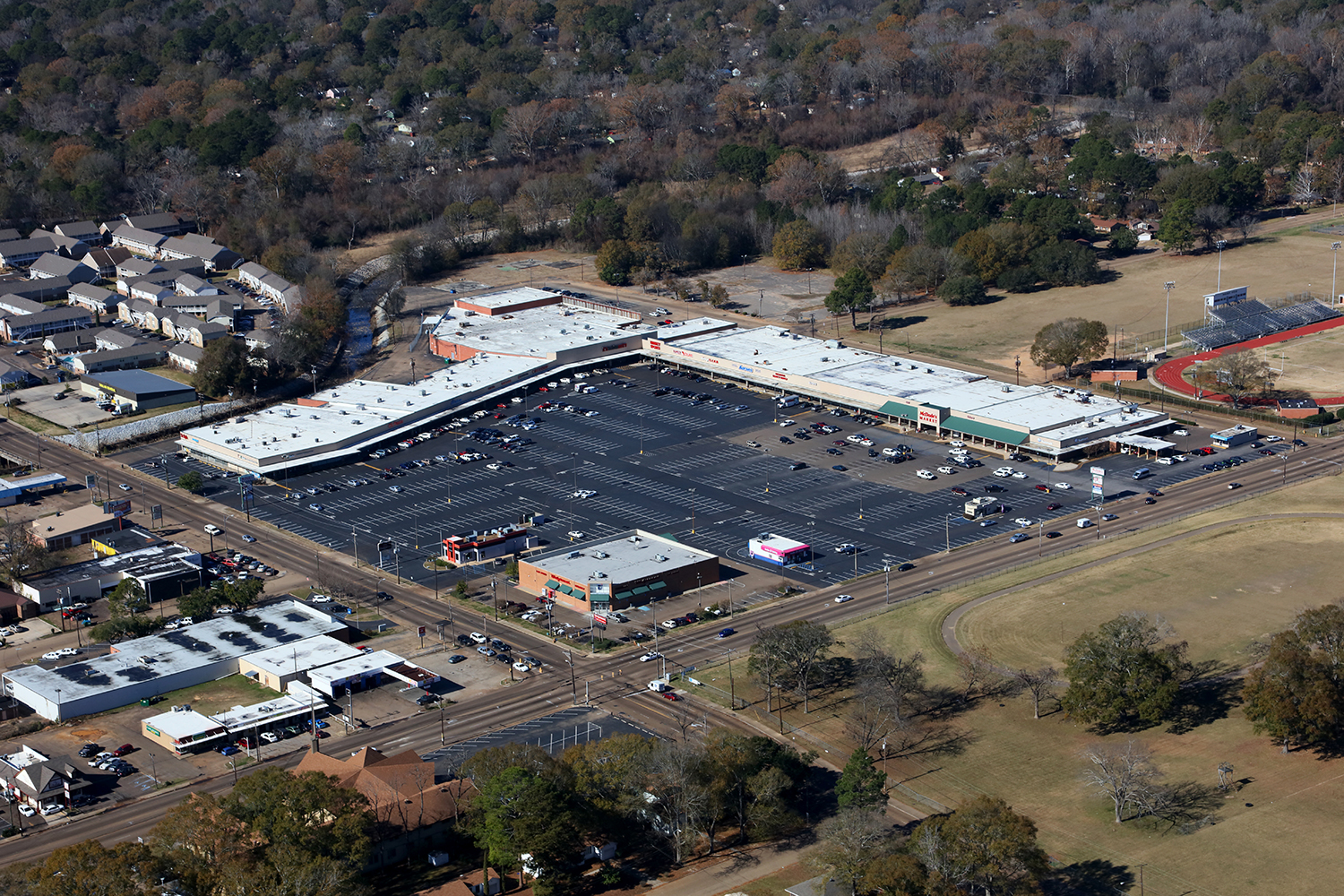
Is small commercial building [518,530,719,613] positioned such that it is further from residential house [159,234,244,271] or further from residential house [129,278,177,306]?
residential house [159,234,244,271]

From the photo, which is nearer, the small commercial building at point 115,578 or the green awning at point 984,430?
the small commercial building at point 115,578

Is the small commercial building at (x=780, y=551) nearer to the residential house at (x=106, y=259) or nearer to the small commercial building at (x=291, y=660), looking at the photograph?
the small commercial building at (x=291, y=660)

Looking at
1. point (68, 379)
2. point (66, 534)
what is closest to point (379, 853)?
point (66, 534)

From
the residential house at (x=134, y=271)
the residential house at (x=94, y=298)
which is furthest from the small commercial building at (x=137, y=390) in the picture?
the residential house at (x=134, y=271)

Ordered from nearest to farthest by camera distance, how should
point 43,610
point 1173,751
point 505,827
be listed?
point 505,827, point 1173,751, point 43,610

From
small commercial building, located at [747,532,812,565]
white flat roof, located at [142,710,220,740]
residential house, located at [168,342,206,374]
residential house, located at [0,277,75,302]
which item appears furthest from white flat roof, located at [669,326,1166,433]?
residential house, located at [0,277,75,302]

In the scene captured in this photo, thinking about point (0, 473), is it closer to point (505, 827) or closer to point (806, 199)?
point (505, 827)

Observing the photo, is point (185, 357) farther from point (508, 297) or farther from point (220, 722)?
point (220, 722)
